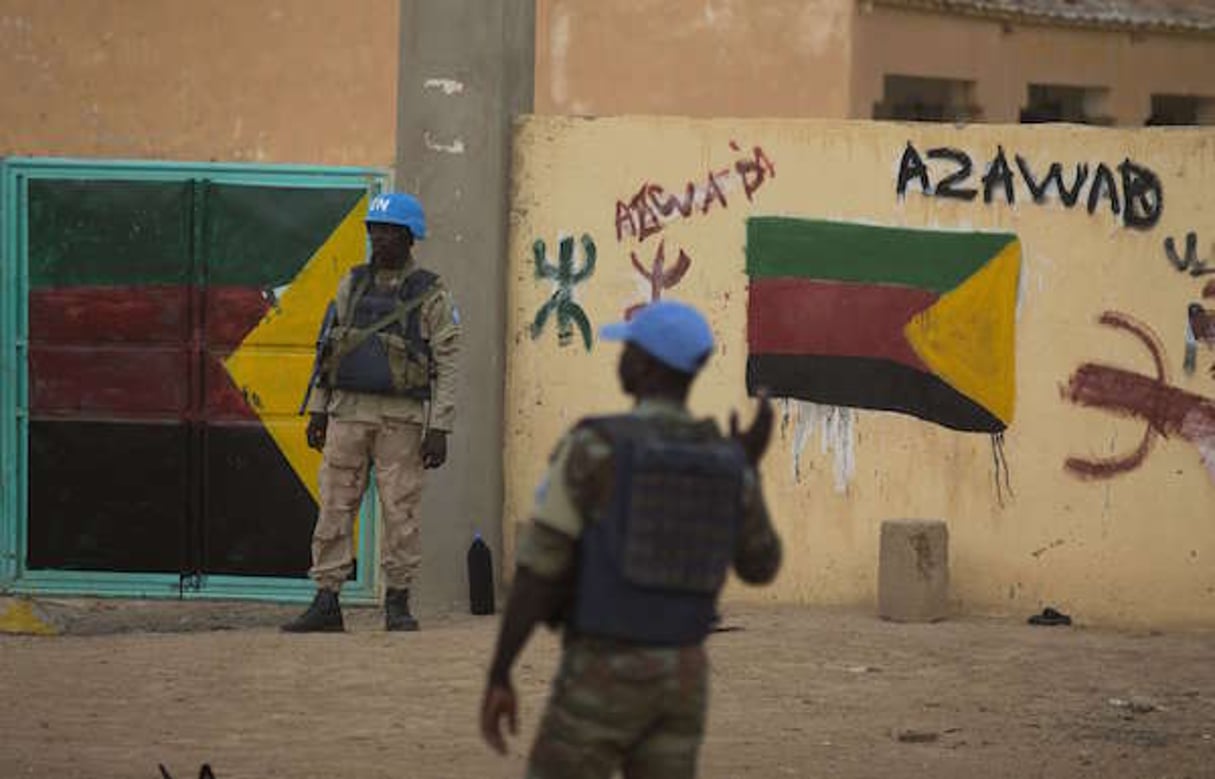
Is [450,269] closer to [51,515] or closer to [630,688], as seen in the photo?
[51,515]

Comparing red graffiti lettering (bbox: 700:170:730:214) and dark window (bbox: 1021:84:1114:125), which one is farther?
dark window (bbox: 1021:84:1114:125)

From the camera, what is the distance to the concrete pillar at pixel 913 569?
1218 cm

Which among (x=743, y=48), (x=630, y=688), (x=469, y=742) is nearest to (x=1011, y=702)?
(x=469, y=742)

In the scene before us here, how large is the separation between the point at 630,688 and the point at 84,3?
12643mm

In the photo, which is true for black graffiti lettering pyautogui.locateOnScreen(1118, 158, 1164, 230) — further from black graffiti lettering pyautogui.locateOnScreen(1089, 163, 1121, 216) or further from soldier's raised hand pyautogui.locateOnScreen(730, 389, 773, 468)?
soldier's raised hand pyautogui.locateOnScreen(730, 389, 773, 468)

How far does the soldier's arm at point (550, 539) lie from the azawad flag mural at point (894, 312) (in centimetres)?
643

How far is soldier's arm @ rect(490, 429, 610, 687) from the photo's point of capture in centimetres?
611

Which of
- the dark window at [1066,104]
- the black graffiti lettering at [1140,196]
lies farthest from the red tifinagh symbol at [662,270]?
the dark window at [1066,104]

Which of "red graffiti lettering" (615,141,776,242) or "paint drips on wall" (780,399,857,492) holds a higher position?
"red graffiti lettering" (615,141,776,242)

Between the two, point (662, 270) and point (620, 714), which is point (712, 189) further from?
point (620, 714)

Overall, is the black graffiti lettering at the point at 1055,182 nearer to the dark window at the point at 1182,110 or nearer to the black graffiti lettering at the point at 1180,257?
the black graffiti lettering at the point at 1180,257

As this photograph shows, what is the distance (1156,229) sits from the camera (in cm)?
1249

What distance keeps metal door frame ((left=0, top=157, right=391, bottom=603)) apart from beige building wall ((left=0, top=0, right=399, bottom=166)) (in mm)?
9151

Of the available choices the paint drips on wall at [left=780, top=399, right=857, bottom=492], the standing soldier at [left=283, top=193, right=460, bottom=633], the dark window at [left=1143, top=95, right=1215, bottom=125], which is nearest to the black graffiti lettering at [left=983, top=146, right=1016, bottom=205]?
the paint drips on wall at [left=780, top=399, right=857, bottom=492]
